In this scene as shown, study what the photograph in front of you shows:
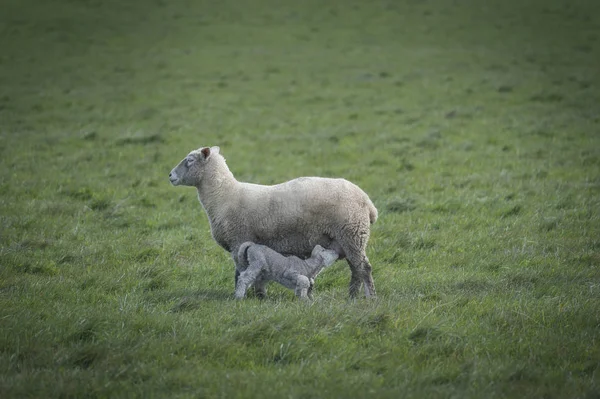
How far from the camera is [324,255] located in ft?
28.4

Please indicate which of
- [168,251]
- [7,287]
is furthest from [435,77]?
[7,287]

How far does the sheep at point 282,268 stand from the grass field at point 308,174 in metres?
0.24

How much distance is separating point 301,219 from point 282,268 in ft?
2.21

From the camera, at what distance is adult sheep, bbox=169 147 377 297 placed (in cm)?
886

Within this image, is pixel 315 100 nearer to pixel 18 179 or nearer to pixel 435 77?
pixel 435 77

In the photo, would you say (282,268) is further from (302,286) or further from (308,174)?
(308,174)

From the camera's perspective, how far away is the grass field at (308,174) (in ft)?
21.8

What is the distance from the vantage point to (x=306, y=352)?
6848 mm

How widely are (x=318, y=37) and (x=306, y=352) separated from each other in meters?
23.5

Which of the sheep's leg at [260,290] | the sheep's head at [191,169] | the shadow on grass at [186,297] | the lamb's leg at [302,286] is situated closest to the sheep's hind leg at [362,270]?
the lamb's leg at [302,286]

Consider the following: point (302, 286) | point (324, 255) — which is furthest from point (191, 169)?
point (302, 286)

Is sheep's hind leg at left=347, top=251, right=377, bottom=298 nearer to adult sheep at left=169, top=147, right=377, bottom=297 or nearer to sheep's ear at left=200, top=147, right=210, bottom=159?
adult sheep at left=169, top=147, right=377, bottom=297

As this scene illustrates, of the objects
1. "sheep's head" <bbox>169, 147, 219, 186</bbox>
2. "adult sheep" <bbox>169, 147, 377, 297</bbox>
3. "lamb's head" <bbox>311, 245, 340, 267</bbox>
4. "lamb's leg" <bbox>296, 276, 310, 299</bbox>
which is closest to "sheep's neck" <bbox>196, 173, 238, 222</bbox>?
"adult sheep" <bbox>169, 147, 377, 297</bbox>

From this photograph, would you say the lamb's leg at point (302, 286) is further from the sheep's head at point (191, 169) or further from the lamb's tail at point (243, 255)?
the sheep's head at point (191, 169)
